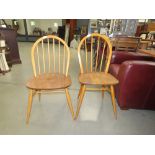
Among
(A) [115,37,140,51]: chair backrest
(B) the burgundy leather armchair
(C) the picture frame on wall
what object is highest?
(C) the picture frame on wall

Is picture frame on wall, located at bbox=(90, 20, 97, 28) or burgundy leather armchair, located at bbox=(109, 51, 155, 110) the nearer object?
burgundy leather armchair, located at bbox=(109, 51, 155, 110)

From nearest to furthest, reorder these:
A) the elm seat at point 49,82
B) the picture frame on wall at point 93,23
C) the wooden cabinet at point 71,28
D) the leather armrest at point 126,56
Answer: the elm seat at point 49,82, the leather armrest at point 126,56, the picture frame on wall at point 93,23, the wooden cabinet at point 71,28

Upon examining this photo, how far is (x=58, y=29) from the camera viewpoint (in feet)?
25.5

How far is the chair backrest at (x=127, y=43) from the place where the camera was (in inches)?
103

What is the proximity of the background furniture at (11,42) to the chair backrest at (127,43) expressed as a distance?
2.57 meters

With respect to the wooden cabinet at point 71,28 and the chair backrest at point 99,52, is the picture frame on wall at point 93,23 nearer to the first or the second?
the wooden cabinet at point 71,28

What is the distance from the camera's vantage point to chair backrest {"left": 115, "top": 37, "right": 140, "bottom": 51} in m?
2.61

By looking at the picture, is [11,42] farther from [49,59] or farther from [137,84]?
[137,84]

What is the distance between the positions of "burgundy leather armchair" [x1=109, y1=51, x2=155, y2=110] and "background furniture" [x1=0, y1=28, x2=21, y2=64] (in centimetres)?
278

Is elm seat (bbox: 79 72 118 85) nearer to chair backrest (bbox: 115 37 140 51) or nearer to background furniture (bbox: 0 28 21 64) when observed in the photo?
→ chair backrest (bbox: 115 37 140 51)

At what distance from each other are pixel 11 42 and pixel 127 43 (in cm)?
285

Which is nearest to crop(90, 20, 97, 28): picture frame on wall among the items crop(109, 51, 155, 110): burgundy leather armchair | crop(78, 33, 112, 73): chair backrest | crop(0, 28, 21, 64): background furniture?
crop(78, 33, 112, 73): chair backrest

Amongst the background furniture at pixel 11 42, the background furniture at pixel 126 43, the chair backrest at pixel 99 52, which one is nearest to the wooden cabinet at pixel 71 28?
the background furniture at pixel 11 42
